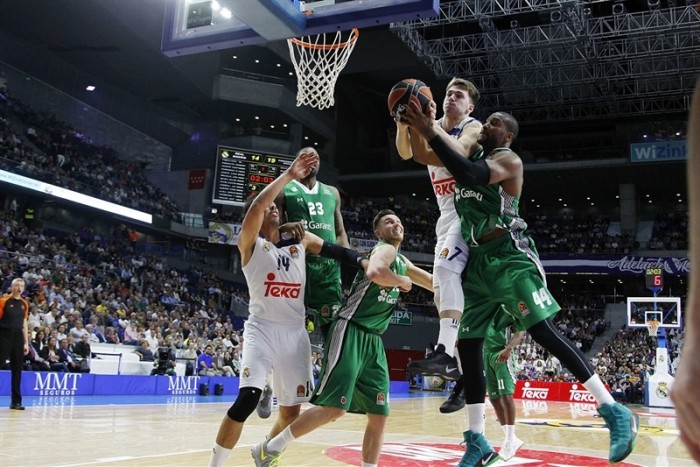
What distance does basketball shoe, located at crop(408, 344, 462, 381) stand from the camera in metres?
3.94

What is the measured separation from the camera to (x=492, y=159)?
4.20 meters

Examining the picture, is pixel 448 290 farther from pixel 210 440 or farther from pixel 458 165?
pixel 210 440

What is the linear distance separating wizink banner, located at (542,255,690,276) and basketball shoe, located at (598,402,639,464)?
28600 mm

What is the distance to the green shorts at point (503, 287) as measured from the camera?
4117 millimetres

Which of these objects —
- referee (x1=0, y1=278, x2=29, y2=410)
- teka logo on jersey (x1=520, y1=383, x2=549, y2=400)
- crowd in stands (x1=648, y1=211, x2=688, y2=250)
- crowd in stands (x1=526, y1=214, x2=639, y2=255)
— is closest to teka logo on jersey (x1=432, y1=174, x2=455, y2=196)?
referee (x1=0, y1=278, x2=29, y2=410)

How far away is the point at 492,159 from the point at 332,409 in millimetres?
2029

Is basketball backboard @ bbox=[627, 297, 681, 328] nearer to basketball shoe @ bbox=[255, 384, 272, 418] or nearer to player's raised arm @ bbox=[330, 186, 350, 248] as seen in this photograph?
player's raised arm @ bbox=[330, 186, 350, 248]

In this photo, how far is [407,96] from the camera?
391 centimetres

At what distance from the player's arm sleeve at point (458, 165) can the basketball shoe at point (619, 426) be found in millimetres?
1510

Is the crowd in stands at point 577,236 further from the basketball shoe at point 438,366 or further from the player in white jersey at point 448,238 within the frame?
the basketball shoe at point 438,366

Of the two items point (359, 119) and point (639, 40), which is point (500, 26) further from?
point (359, 119)

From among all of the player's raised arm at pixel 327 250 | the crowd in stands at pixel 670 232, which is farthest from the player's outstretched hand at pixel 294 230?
the crowd in stands at pixel 670 232

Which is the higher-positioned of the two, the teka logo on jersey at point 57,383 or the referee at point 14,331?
the referee at point 14,331

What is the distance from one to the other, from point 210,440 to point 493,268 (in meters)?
4.71
